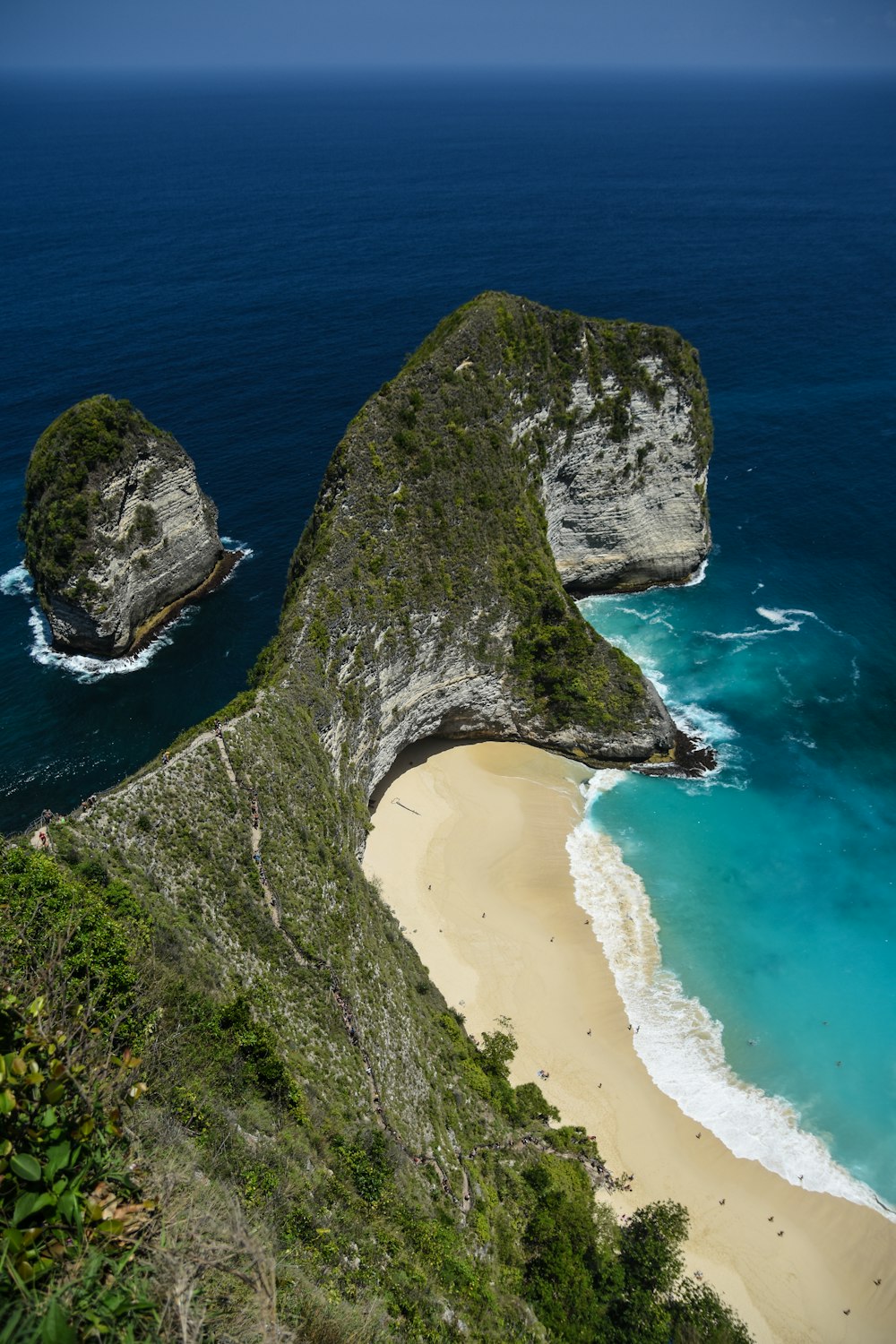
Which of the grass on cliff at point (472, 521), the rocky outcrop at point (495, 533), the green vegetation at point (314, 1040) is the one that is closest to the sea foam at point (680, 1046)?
the green vegetation at point (314, 1040)

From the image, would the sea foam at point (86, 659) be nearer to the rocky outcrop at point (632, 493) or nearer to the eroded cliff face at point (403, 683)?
the eroded cliff face at point (403, 683)

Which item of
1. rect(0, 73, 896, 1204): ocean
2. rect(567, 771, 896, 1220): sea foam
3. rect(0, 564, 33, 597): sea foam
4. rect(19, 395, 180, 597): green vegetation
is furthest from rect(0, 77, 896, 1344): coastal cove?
rect(19, 395, 180, 597): green vegetation

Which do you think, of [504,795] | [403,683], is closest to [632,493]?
[504,795]

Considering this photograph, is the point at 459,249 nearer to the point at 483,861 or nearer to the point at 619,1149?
the point at 483,861

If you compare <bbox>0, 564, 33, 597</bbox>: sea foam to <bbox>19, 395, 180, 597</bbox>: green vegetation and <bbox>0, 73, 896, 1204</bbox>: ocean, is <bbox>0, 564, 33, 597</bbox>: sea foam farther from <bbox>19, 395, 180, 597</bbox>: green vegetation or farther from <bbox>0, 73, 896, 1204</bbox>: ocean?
<bbox>19, 395, 180, 597</bbox>: green vegetation

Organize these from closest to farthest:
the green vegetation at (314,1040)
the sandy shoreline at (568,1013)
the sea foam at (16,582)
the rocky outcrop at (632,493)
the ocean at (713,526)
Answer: the green vegetation at (314,1040)
the sandy shoreline at (568,1013)
the ocean at (713,526)
the rocky outcrop at (632,493)
the sea foam at (16,582)

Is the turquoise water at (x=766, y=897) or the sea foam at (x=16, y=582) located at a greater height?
the sea foam at (x=16, y=582)

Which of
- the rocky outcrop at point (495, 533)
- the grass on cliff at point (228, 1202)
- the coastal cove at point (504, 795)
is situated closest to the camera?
the grass on cliff at point (228, 1202)

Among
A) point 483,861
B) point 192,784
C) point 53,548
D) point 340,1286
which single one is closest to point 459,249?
point 53,548
